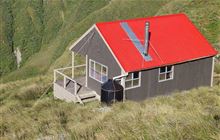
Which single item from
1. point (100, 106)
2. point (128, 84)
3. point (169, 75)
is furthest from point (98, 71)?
point (169, 75)

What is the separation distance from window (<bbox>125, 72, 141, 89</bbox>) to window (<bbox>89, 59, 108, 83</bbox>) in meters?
1.57

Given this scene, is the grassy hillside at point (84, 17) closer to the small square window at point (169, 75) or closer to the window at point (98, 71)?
the small square window at point (169, 75)

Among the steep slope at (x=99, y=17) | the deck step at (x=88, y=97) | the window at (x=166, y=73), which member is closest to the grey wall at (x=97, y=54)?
the deck step at (x=88, y=97)

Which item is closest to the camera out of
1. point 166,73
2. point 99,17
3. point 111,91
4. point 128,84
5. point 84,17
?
point 111,91

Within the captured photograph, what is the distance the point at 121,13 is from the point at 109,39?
7850cm

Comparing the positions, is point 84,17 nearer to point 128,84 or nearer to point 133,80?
point 133,80

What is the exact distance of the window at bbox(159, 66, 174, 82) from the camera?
74.6 feet

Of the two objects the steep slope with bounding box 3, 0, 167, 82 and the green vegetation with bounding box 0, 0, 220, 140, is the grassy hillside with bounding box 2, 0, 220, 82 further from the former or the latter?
the green vegetation with bounding box 0, 0, 220, 140

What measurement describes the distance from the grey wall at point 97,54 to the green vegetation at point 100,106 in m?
2.55

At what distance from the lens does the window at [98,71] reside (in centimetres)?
2282

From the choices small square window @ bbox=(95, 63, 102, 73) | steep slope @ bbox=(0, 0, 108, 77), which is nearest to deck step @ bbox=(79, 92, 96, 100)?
small square window @ bbox=(95, 63, 102, 73)

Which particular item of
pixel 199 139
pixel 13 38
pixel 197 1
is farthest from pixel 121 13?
pixel 199 139

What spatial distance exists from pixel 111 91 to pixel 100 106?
1.08m

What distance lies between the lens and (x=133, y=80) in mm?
21734
